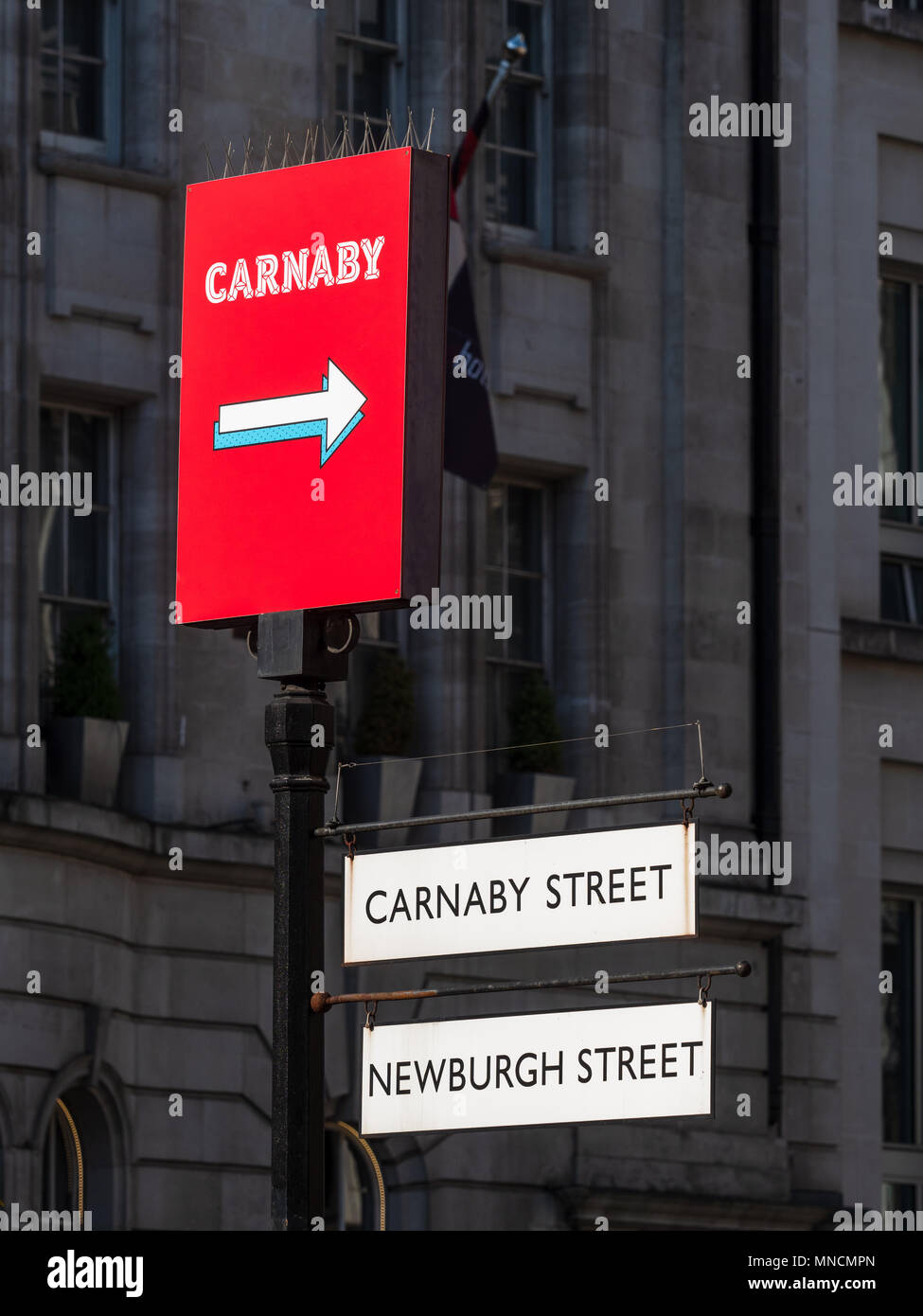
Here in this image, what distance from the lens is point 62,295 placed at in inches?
855

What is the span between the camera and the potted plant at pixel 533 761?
24.4 m

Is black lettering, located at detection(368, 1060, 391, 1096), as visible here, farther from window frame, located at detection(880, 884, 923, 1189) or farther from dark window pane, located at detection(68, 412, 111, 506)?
window frame, located at detection(880, 884, 923, 1189)

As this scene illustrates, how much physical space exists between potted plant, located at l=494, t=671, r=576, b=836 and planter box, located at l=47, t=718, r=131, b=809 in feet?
13.2

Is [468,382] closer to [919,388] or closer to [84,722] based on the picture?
[84,722]

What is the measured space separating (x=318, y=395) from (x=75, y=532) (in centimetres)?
1258

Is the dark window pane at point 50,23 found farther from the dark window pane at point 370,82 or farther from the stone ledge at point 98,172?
the dark window pane at point 370,82

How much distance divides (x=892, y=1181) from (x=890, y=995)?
70.2 inches

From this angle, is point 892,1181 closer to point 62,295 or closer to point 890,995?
point 890,995

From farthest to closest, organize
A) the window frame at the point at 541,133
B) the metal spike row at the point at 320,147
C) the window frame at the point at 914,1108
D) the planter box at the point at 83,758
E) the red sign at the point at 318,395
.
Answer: the window frame at the point at 914,1108 → the window frame at the point at 541,133 → the planter box at the point at 83,758 → the metal spike row at the point at 320,147 → the red sign at the point at 318,395

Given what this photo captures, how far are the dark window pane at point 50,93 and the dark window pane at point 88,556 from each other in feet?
10.0

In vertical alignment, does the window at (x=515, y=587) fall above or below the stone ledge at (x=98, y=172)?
below

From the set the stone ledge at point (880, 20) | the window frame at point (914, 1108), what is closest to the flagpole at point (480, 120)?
the stone ledge at point (880, 20)
